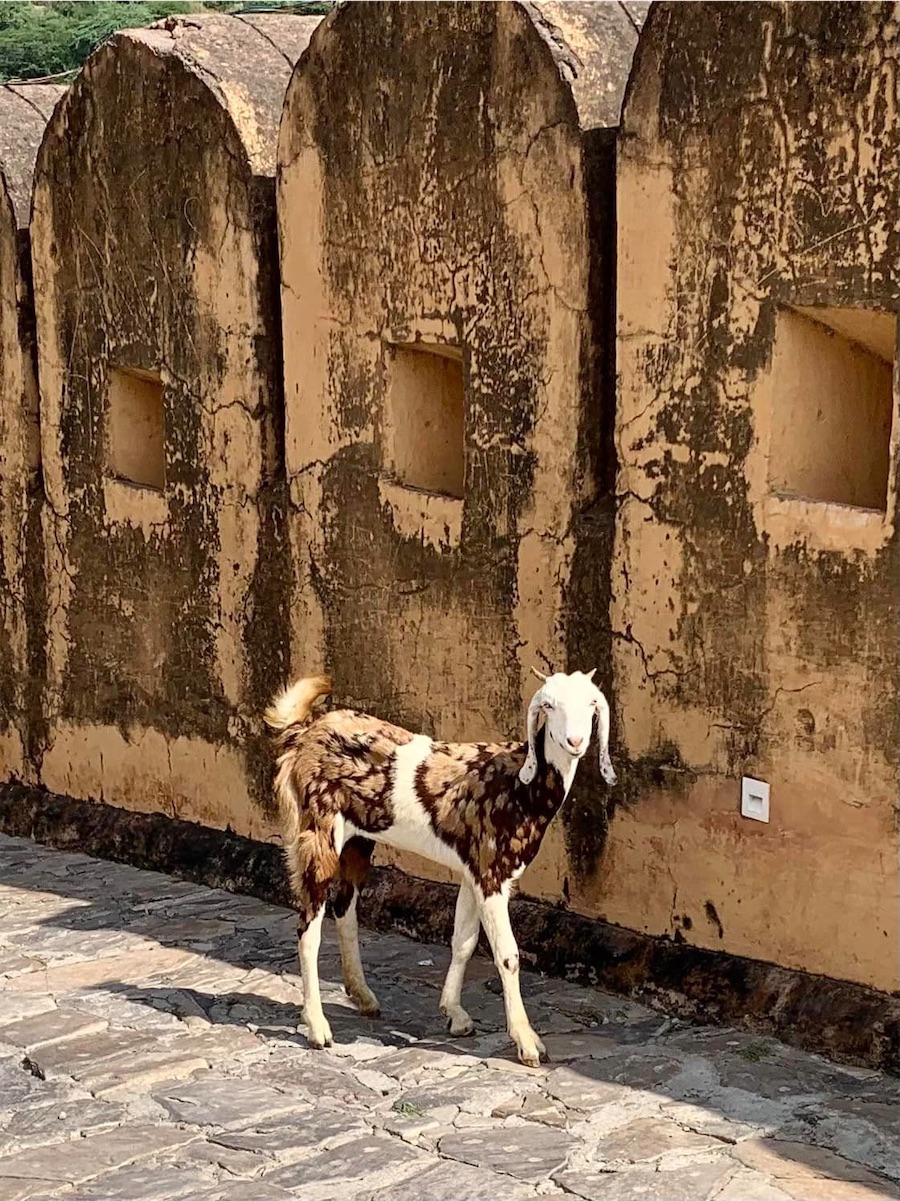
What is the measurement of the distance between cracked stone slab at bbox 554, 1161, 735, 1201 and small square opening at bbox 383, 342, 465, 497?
123 inches

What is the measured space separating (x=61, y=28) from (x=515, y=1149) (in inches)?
530

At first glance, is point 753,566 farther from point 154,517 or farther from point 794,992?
point 154,517

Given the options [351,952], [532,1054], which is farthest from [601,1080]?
[351,952]

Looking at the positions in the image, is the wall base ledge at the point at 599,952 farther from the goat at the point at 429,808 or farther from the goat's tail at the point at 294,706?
the goat's tail at the point at 294,706

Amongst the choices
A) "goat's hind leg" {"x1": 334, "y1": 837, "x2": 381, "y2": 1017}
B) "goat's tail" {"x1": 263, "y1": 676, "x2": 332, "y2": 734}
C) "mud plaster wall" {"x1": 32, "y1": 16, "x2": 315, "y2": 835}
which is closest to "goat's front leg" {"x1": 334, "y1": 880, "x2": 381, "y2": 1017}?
"goat's hind leg" {"x1": 334, "y1": 837, "x2": 381, "y2": 1017}

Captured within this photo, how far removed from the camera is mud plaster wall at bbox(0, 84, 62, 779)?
10070 millimetres

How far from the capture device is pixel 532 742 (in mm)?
6664

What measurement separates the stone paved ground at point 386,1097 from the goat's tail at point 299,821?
565mm

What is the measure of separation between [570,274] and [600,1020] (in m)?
2.75

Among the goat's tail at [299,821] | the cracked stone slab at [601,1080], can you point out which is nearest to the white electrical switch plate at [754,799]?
the cracked stone slab at [601,1080]

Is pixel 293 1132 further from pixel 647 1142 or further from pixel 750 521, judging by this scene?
pixel 750 521

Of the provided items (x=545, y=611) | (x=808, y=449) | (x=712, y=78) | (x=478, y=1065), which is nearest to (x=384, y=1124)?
(x=478, y=1065)

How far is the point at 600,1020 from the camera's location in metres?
7.10

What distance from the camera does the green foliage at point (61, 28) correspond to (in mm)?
16734
